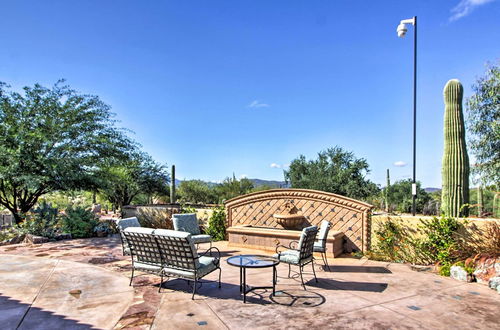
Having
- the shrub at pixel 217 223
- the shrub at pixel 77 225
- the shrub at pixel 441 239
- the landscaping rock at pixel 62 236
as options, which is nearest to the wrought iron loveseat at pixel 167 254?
the shrub at pixel 441 239

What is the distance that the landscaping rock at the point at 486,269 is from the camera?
5.89 meters

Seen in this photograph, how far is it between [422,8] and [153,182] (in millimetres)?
17512

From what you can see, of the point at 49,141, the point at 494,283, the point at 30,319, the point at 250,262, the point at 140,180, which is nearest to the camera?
the point at 30,319

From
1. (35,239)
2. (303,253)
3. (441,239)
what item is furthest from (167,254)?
(35,239)

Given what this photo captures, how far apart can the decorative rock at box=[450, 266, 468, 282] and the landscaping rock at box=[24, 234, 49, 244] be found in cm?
1122

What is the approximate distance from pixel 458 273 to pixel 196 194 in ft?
74.7

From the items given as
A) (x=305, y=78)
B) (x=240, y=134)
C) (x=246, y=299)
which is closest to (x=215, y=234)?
(x=246, y=299)

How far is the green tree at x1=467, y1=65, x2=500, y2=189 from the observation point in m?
12.3

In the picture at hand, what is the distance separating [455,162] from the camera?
889 cm

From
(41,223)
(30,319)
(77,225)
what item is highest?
(41,223)

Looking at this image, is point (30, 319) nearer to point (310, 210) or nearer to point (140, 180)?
point (310, 210)

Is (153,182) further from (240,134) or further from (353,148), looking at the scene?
(353,148)

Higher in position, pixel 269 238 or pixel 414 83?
pixel 414 83

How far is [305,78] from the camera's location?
1605 centimetres
